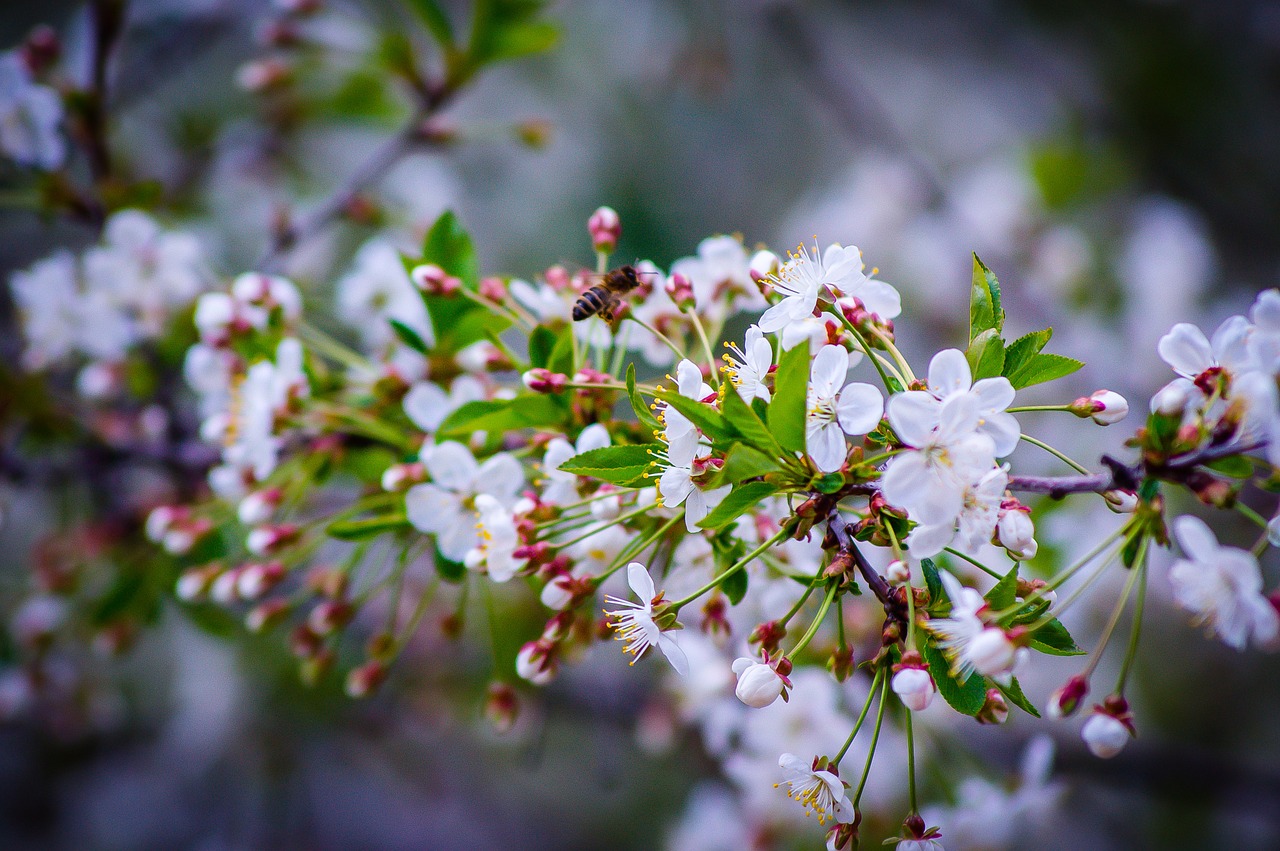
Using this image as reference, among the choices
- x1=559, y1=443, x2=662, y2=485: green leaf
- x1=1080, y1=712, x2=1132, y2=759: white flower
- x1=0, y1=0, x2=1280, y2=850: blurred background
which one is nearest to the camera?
x1=1080, y1=712, x2=1132, y2=759: white flower

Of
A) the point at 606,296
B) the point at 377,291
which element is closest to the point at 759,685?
the point at 606,296

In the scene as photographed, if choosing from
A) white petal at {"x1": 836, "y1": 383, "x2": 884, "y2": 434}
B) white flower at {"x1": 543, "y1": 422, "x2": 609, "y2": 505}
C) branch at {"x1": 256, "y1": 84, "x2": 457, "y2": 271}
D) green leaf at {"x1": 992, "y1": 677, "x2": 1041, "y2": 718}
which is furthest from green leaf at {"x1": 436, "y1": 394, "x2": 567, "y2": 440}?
branch at {"x1": 256, "y1": 84, "x2": 457, "y2": 271}

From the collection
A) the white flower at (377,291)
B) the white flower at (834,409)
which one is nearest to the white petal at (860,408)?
the white flower at (834,409)

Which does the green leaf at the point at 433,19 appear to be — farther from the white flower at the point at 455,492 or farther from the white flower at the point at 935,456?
the white flower at the point at 935,456

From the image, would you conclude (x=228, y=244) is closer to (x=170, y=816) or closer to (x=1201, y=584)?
(x=170, y=816)

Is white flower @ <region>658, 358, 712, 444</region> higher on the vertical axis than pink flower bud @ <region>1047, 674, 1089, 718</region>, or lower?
higher

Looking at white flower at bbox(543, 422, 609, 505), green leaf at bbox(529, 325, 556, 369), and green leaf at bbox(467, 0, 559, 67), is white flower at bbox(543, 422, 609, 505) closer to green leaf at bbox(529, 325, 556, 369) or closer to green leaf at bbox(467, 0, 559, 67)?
green leaf at bbox(529, 325, 556, 369)
